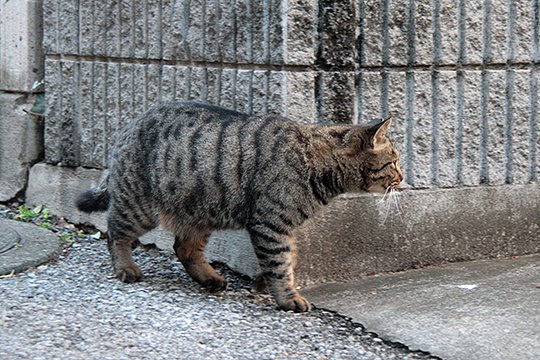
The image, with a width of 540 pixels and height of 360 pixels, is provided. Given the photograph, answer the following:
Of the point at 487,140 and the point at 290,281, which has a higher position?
the point at 487,140

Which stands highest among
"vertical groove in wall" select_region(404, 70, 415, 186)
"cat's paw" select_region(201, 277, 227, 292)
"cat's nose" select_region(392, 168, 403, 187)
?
"vertical groove in wall" select_region(404, 70, 415, 186)

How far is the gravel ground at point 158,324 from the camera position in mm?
4414

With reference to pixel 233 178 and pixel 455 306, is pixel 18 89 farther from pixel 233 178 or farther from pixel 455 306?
pixel 455 306

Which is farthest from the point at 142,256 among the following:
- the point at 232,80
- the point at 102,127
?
the point at 232,80

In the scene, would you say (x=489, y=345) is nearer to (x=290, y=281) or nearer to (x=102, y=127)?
(x=290, y=281)

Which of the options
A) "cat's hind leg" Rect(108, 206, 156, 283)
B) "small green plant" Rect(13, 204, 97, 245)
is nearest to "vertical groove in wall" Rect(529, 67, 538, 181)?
"cat's hind leg" Rect(108, 206, 156, 283)

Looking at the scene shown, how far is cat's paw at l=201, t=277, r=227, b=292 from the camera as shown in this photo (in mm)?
5500

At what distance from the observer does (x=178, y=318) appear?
15.9ft

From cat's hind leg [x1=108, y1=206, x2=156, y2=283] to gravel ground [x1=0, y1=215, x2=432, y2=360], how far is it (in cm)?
9

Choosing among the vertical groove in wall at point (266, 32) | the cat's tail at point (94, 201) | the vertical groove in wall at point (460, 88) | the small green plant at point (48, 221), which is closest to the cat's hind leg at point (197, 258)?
the cat's tail at point (94, 201)

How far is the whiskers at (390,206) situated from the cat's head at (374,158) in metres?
0.21

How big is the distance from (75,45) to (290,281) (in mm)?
2640

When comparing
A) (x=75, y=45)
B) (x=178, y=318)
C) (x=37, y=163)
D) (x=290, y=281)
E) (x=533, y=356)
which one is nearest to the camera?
(x=533, y=356)

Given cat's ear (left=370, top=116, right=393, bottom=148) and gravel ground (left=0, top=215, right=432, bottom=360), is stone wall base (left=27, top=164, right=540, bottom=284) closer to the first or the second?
gravel ground (left=0, top=215, right=432, bottom=360)
